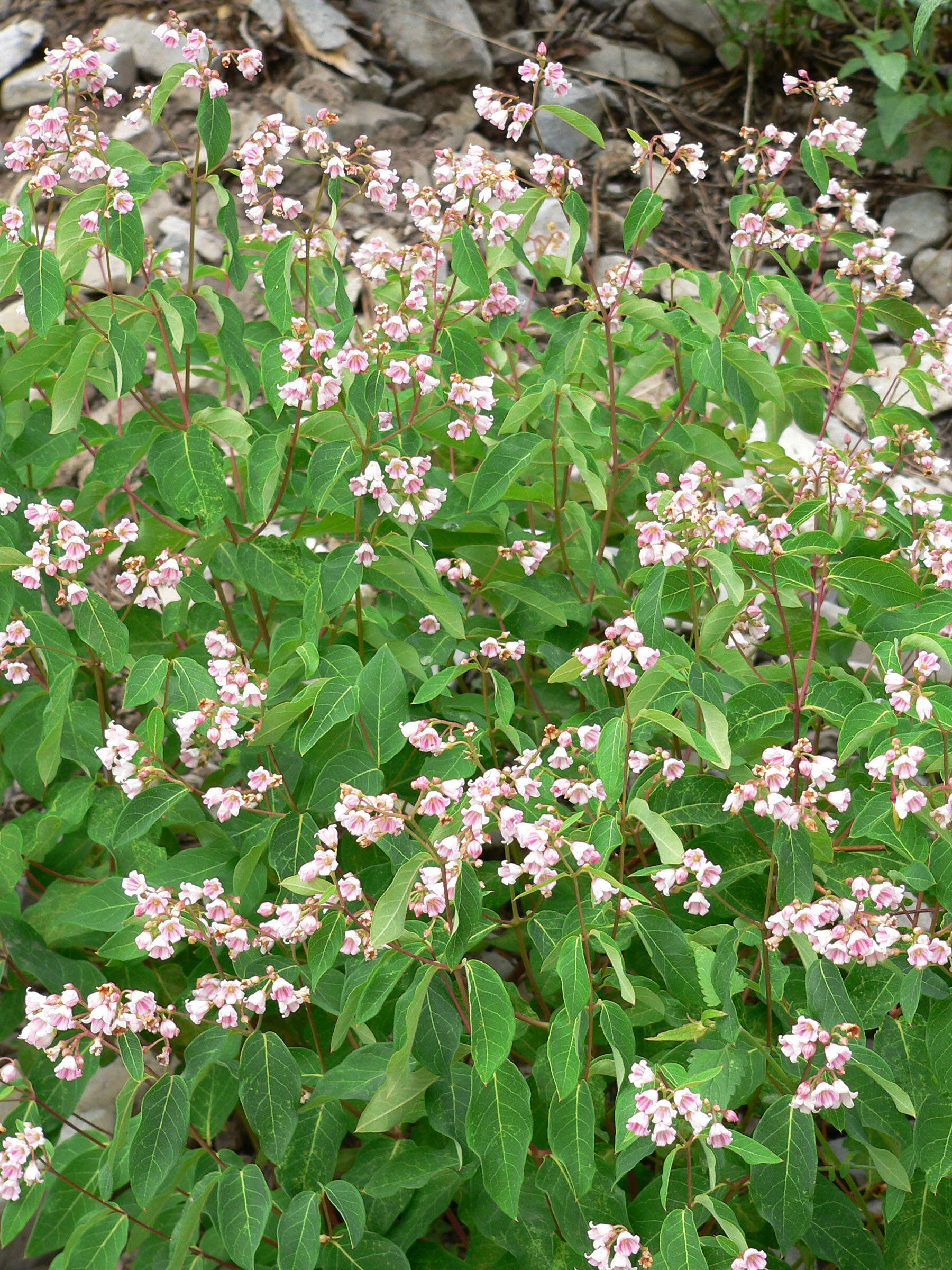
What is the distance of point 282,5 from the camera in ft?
16.5

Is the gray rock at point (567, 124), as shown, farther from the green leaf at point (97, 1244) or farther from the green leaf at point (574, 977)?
the green leaf at point (97, 1244)

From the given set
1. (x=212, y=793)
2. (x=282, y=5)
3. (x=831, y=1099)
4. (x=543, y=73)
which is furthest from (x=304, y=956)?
(x=282, y=5)

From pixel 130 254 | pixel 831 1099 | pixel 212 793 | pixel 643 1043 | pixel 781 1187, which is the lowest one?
pixel 643 1043

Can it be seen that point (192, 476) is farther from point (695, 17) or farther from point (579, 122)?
point (695, 17)

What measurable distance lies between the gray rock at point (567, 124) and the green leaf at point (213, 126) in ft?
9.58


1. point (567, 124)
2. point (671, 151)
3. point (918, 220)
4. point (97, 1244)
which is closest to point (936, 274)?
point (918, 220)

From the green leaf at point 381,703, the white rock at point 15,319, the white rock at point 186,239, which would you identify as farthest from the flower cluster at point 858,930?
the white rock at point 186,239

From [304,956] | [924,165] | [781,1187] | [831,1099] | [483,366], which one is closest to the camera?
[831,1099]

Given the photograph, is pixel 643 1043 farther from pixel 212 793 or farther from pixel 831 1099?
pixel 212 793

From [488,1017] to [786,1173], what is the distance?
0.53 m

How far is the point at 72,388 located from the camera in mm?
2338

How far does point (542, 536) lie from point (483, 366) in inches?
17.9

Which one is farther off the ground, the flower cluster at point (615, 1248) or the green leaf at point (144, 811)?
the green leaf at point (144, 811)

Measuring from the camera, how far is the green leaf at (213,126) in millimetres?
2201
